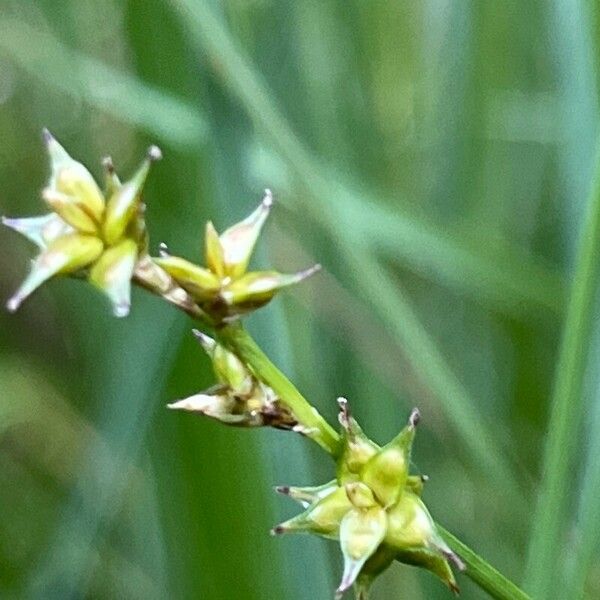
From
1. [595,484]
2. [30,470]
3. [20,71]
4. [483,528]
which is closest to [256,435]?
[595,484]

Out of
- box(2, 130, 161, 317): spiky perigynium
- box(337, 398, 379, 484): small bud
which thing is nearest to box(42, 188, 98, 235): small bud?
box(2, 130, 161, 317): spiky perigynium

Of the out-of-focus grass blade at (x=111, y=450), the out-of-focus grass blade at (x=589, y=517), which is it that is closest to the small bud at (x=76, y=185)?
the out-of-focus grass blade at (x=589, y=517)

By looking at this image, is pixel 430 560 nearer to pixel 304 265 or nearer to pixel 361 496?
pixel 361 496

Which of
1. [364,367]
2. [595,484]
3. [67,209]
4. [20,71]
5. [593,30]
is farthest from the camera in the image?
[20,71]


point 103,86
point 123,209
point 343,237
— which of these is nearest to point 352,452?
point 123,209

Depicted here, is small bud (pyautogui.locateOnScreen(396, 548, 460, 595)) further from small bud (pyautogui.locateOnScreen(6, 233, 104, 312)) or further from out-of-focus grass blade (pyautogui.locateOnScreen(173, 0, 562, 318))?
out-of-focus grass blade (pyautogui.locateOnScreen(173, 0, 562, 318))

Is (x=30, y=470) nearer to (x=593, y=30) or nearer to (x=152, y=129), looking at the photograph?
(x=152, y=129)

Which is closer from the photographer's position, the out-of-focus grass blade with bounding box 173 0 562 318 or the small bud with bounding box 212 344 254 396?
the small bud with bounding box 212 344 254 396
